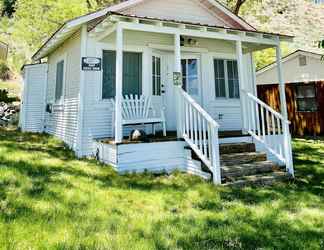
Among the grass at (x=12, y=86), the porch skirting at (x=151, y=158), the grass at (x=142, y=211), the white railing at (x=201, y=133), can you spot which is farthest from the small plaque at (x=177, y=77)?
the grass at (x=12, y=86)

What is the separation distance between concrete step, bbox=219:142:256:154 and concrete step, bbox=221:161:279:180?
A: 1.51 ft

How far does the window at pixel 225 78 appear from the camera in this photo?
8312mm

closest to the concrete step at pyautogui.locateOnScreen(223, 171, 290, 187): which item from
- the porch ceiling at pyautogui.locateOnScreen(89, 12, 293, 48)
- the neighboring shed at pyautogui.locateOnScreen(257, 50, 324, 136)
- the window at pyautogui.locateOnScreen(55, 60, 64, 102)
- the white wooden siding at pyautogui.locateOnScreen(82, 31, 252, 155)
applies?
the white wooden siding at pyautogui.locateOnScreen(82, 31, 252, 155)

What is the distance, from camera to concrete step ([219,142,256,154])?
573 centimetres

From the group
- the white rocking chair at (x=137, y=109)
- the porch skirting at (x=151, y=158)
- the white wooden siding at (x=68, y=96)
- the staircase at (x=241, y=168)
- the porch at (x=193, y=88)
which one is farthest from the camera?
the white wooden siding at (x=68, y=96)

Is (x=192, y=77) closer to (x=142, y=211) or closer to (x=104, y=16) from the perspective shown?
(x=104, y=16)

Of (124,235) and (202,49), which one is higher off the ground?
(202,49)

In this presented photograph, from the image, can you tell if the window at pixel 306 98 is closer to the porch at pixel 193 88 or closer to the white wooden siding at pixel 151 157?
the porch at pixel 193 88

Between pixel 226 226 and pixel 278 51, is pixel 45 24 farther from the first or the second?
pixel 226 226

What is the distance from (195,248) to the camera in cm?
261

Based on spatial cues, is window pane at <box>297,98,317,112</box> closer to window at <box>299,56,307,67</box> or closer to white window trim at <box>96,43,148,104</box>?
window at <box>299,56,307,67</box>

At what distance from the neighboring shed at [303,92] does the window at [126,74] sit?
914 cm

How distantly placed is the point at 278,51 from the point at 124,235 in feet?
20.1

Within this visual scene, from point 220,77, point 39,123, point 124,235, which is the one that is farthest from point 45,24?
point 124,235
